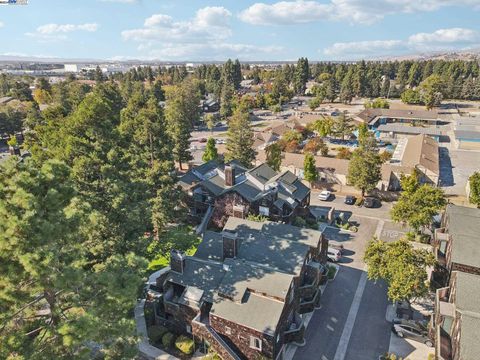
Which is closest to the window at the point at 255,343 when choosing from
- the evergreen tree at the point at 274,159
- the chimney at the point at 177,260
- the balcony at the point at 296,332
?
the balcony at the point at 296,332

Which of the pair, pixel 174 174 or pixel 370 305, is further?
pixel 174 174

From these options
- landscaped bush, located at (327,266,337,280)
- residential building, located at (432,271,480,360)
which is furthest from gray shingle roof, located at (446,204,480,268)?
landscaped bush, located at (327,266,337,280)

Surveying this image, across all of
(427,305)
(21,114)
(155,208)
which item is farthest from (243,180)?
(21,114)

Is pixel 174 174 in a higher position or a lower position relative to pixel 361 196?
higher

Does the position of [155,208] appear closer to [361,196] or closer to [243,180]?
[243,180]

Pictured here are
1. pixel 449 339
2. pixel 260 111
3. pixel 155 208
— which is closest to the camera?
pixel 449 339

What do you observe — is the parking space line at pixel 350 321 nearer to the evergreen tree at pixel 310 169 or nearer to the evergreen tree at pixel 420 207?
the evergreen tree at pixel 420 207
